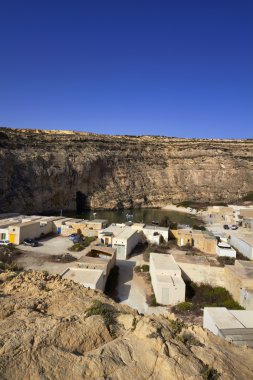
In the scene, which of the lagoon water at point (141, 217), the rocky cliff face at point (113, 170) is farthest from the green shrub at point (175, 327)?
the rocky cliff face at point (113, 170)

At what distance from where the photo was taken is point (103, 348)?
4.24m

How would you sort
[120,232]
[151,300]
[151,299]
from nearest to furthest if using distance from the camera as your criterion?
[151,300] → [151,299] → [120,232]

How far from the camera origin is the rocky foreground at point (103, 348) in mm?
3709

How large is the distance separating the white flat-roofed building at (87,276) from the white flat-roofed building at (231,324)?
558 centimetres

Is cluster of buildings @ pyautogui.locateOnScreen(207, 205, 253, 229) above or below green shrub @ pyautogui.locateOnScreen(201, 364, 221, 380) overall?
below

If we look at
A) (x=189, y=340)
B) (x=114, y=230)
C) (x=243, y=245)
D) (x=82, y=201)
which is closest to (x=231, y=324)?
(x=189, y=340)

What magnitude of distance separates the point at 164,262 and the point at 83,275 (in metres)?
5.45

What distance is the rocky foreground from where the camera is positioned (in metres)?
3.71

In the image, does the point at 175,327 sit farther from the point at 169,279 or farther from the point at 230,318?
the point at 169,279

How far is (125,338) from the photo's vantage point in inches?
182

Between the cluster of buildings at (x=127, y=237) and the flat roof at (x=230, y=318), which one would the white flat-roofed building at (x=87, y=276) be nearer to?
the flat roof at (x=230, y=318)

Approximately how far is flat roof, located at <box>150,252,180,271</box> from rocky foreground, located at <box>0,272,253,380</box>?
1181cm

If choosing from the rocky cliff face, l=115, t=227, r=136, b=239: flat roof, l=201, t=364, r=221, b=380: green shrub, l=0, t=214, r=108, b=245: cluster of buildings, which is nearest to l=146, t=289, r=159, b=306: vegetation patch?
l=115, t=227, r=136, b=239: flat roof

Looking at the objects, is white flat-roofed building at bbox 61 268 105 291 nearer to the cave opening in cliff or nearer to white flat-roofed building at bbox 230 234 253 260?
white flat-roofed building at bbox 230 234 253 260
